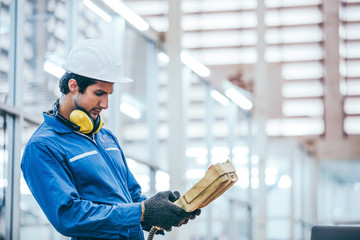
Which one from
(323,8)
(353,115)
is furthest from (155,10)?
(353,115)

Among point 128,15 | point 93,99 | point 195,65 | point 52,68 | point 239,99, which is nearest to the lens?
point 93,99

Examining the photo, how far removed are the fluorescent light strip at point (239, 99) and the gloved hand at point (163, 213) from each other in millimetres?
8531

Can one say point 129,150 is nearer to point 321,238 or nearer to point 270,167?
point 321,238

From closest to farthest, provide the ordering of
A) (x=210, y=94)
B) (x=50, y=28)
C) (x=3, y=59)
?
(x=3, y=59)
(x=50, y=28)
(x=210, y=94)

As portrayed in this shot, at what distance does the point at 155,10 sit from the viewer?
3741cm

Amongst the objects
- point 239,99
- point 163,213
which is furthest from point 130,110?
point 239,99

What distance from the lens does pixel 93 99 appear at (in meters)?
2.89

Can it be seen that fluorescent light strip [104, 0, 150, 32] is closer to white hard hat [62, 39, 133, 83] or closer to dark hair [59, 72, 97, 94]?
white hard hat [62, 39, 133, 83]

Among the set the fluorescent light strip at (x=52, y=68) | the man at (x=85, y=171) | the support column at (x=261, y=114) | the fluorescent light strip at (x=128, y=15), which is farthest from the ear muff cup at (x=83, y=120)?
the support column at (x=261, y=114)

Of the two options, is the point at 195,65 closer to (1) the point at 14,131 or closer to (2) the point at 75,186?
(1) the point at 14,131

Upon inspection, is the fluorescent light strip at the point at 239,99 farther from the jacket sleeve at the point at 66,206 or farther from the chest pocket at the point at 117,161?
the jacket sleeve at the point at 66,206

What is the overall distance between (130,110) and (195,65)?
8.39ft

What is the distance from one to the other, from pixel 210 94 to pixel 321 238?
7465 millimetres

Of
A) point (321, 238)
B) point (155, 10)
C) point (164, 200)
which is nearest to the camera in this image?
point (164, 200)
